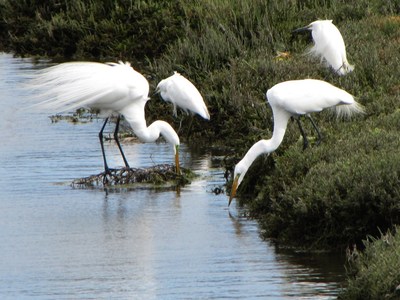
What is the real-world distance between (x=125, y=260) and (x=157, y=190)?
125 inches

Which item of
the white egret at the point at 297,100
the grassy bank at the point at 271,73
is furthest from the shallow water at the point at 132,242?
the white egret at the point at 297,100

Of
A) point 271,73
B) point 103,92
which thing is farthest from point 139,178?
point 271,73

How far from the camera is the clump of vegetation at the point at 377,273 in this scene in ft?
26.3

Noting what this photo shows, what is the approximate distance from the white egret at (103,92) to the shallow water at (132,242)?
629 mm

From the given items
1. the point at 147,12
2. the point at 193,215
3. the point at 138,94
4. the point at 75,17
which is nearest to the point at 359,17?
the point at 147,12

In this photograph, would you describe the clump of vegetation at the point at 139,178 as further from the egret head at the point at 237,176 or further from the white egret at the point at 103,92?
the egret head at the point at 237,176

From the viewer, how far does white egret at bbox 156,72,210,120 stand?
610 inches

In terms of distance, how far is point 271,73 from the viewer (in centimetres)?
1616

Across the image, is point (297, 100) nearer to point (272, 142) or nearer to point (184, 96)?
point (272, 142)

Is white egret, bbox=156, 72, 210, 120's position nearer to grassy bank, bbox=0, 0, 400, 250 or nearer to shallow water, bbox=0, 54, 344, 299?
grassy bank, bbox=0, 0, 400, 250

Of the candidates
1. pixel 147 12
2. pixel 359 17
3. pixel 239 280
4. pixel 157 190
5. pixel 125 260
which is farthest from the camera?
pixel 147 12

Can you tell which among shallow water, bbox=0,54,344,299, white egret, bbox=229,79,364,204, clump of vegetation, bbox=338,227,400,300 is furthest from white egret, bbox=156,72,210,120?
clump of vegetation, bbox=338,227,400,300

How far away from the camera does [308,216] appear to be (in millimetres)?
10398

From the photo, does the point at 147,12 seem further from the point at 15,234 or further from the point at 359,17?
the point at 15,234
